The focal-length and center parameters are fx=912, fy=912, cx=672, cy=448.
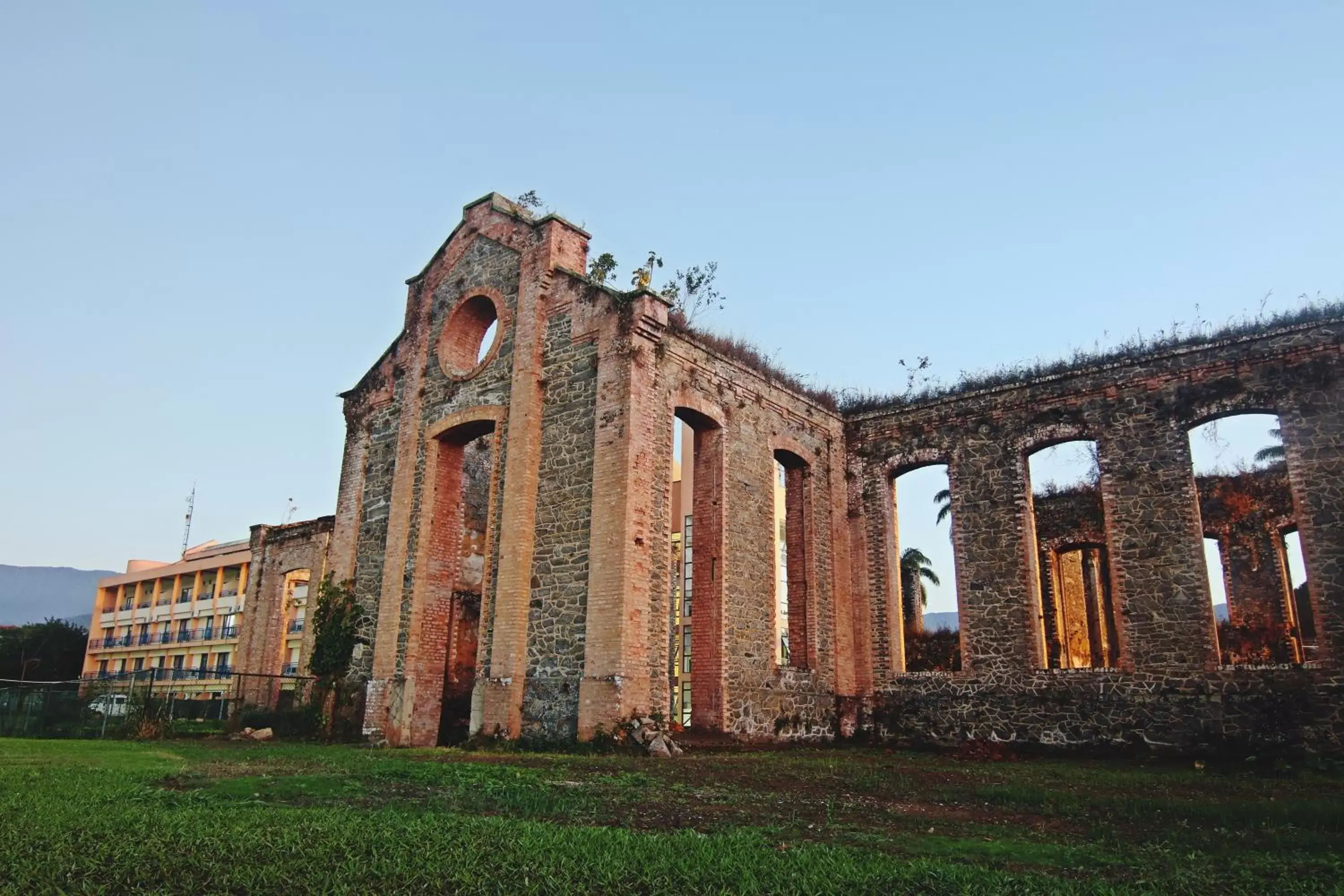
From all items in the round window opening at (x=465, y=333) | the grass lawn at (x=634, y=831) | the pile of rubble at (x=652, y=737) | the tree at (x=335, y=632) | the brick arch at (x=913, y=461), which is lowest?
the grass lawn at (x=634, y=831)

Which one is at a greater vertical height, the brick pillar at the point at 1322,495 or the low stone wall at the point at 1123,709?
the brick pillar at the point at 1322,495

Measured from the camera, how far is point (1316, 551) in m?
13.2

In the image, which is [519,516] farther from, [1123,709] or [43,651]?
[43,651]

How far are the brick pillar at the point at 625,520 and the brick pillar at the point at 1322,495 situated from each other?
8.94 metres

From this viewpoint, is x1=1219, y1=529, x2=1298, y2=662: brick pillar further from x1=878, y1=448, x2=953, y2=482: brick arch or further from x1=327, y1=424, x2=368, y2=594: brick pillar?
x1=327, y1=424, x2=368, y2=594: brick pillar

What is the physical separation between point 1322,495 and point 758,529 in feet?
27.4

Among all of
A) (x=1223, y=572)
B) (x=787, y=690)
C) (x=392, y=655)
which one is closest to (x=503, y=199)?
(x=392, y=655)

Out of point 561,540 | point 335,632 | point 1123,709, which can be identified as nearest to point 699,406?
point 561,540

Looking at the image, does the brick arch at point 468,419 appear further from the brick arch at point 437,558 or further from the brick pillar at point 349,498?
the brick pillar at point 349,498

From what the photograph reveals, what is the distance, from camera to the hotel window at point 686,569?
35875 millimetres

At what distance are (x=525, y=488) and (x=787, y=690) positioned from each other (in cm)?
548

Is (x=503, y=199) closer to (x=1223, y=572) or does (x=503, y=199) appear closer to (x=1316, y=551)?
(x=1316, y=551)

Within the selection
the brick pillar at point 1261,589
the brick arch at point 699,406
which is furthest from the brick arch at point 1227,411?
the brick arch at point 699,406

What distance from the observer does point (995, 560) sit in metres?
15.9
